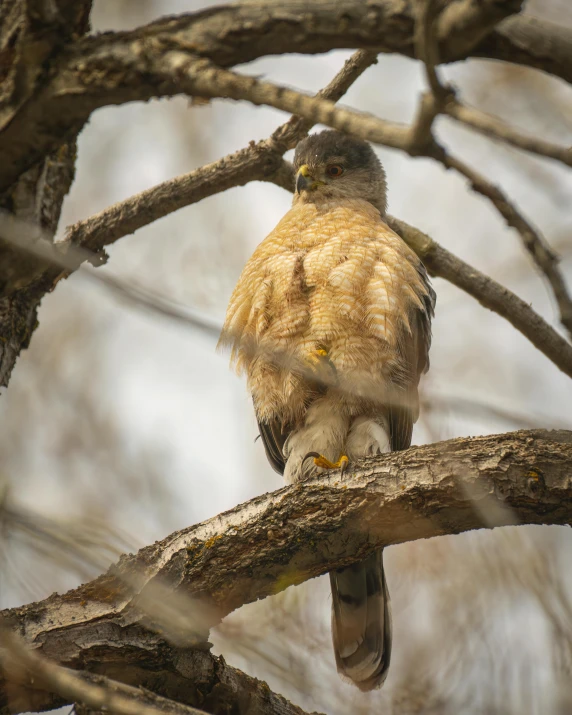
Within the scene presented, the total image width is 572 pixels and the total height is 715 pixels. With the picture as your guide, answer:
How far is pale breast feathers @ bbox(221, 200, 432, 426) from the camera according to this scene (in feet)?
15.4

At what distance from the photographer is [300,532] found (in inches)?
131

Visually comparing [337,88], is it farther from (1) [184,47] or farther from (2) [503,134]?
(2) [503,134]

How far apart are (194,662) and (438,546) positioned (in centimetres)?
248

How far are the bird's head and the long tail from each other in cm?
305

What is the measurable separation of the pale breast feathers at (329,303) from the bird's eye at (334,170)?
1325 millimetres

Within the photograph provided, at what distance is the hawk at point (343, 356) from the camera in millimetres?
4586

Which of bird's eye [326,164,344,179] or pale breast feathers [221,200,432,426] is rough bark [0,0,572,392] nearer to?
pale breast feathers [221,200,432,426]

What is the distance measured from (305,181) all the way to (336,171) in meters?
0.55

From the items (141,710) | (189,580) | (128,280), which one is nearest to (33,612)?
(189,580)

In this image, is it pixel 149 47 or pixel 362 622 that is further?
pixel 362 622

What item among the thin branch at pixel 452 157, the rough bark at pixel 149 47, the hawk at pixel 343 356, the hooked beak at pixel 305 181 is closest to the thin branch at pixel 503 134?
the thin branch at pixel 452 157

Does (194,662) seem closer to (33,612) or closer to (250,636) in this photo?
(250,636)

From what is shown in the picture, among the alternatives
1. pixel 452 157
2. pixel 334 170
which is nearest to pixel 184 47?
pixel 452 157

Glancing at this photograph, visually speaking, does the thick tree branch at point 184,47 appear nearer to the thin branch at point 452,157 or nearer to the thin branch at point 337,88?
the thin branch at point 452,157
